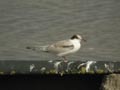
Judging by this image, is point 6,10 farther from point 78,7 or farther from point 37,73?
point 37,73

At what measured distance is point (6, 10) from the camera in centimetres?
1090

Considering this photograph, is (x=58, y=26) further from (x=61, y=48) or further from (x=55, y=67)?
(x=55, y=67)

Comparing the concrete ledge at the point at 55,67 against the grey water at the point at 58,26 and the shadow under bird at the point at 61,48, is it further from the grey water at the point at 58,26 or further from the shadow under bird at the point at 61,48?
the grey water at the point at 58,26

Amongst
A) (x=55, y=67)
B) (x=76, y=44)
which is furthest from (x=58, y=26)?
(x=55, y=67)

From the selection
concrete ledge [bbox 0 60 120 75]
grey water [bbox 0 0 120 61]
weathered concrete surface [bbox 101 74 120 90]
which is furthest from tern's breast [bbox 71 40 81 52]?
weathered concrete surface [bbox 101 74 120 90]

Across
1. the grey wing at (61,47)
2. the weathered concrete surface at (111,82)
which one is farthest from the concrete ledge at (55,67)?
the grey wing at (61,47)

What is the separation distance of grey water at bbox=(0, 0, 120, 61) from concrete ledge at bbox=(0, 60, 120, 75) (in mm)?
4025

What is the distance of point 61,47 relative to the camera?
16.8ft

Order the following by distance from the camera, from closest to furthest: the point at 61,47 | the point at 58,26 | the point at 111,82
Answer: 1. the point at 111,82
2. the point at 61,47
3. the point at 58,26

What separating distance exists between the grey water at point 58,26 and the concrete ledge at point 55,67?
402cm

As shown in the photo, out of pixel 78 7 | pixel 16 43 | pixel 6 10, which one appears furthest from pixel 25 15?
pixel 16 43

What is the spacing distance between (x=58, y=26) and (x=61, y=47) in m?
4.67

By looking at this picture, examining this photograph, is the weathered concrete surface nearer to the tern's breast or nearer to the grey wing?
the grey wing

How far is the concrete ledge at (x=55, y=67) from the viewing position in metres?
2.81
